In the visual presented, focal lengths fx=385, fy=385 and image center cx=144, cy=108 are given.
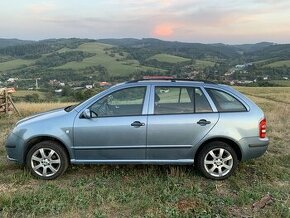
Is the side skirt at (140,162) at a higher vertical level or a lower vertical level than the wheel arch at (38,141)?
lower

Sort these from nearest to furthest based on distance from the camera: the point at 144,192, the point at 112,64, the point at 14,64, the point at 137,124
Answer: the point at 144,192 → the point at 137,124 → the point at 112,64 → the point at 14,64

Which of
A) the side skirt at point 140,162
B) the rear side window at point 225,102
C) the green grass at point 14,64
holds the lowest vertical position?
the green grass at point 14,64

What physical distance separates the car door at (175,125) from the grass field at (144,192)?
15.2 inches

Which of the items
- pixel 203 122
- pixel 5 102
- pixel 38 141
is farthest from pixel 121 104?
pixel 5 102

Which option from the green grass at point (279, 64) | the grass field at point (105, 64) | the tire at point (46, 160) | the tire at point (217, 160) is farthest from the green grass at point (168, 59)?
the tire at point (46, 160)

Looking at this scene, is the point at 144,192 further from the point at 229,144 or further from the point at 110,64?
the point at 110,64

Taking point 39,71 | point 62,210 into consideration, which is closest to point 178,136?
point 62,210

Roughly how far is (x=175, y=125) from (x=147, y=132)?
1.41 feet

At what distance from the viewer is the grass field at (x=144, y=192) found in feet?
15.3

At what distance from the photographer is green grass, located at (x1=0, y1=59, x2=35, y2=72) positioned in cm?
8156

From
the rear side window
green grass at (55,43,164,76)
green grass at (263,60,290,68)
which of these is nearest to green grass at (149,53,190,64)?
green grass at (55,43,164,76)

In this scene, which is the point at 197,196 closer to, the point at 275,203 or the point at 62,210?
the point at 275,203

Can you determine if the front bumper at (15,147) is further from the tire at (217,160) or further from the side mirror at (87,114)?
the tire at (217,160)

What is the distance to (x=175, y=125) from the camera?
5.75 meters
